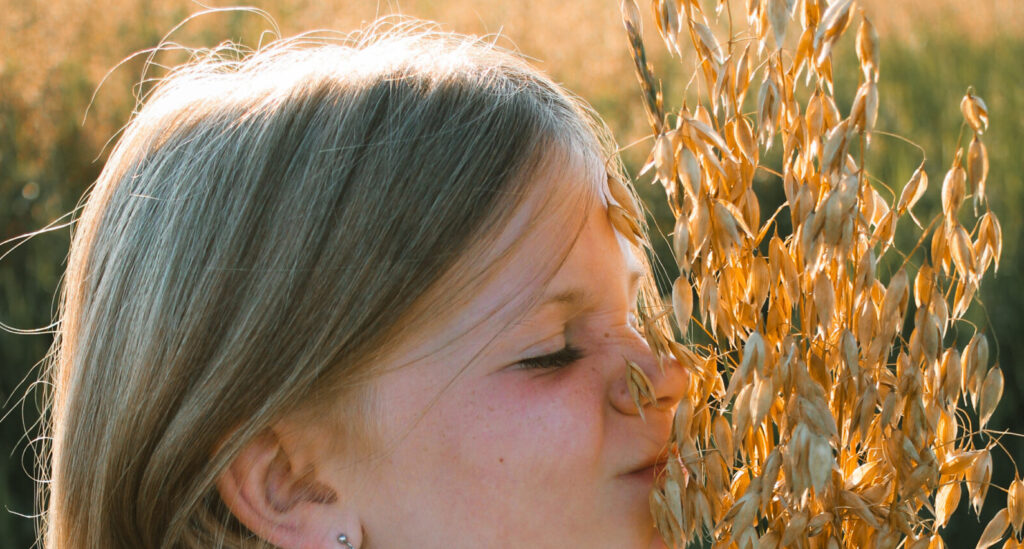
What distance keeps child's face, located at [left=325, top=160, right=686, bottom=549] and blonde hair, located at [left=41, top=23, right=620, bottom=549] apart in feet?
0.19

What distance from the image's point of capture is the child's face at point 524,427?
116 centimetres

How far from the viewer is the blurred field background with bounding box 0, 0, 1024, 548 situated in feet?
10.0

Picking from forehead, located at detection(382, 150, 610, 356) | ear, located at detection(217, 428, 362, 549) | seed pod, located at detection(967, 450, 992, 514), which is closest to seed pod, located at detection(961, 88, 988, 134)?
seed pod, located at detection(967, 450, 992, 514)

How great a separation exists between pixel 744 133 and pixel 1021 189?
251cm

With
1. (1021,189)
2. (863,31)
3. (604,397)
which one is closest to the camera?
(863,31)

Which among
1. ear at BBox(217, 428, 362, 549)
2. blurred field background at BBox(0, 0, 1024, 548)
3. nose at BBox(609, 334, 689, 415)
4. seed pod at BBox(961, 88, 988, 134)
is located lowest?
blurred field background at BBox(0, 0, 1024, 548)

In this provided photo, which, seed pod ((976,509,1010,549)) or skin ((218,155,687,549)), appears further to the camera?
skin ((218,155,687,549))

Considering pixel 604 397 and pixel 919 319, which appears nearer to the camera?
pixel 919 319

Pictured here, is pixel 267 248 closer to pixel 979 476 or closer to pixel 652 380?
pixel 652 380

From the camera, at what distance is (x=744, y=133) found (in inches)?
39.4

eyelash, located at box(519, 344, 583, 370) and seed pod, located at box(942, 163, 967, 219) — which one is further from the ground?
seed pod, located at box(942, 163, 967, 219)

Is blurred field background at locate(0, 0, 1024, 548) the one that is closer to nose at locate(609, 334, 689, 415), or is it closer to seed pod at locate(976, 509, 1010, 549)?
nose at locate(609, 334, 689, 415)

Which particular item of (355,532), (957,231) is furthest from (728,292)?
(355,532)

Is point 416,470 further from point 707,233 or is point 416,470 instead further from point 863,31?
point 863,31
